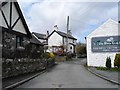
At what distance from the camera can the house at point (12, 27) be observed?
20.3m

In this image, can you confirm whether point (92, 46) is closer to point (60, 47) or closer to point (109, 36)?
point (109, 36)

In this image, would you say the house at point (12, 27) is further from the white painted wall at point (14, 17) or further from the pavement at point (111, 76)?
the pavement at point (111, 76)

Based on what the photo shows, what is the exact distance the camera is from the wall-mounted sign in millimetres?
32281

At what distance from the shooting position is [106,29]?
3372 cm

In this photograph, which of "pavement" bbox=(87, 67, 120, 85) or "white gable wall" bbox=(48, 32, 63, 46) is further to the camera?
"white gable wall" bbox=(48, 32, 63, 46)

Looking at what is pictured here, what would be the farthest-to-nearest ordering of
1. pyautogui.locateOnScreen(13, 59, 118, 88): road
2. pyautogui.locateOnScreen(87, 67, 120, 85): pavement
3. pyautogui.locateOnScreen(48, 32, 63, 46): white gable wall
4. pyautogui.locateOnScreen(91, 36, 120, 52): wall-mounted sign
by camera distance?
pyautogui.locateOnScreen(48, 32, 63, 46): white gable wall, pyautogui.locateOnScreen(91, 36, 120, 52): wall-mounted sign, pyautogui.locateOnScreen(87, 67, 120, 85): pavement, pyautogui.locateOnScreen(13, 59, 118, 88): road

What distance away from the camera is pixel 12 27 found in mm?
22094

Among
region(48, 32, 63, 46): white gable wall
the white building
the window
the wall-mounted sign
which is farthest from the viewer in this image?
region(48, 32, 63, 46): white gable wall

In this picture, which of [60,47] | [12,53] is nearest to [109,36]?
[12,53]

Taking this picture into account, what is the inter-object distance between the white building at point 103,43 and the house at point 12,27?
11.7 metres

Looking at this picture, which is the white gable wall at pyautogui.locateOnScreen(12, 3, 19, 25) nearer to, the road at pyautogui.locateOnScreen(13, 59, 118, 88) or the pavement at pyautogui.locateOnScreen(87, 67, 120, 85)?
the road at pyautogui.locateOnScreen(13, 59, 118, 88)

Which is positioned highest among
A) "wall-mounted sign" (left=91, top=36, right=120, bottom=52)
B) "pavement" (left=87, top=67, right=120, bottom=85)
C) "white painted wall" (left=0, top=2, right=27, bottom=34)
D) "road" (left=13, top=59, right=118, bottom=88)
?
"white painted wall" (left=0, top=2, right=27, bottom=34)

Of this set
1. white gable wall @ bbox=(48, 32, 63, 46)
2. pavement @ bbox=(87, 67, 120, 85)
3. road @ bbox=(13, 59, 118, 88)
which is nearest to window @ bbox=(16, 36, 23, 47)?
road @ bbox=(13, 59, 118, 88)

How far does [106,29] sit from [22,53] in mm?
14391
